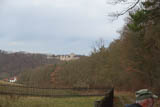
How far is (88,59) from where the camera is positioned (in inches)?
1778

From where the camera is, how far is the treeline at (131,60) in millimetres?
15498

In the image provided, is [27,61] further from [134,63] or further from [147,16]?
[147,16]

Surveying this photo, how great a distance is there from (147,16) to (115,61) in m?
20.1

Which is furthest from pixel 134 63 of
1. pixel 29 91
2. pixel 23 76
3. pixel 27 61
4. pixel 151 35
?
pixel 27 61

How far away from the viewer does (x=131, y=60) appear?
1063 inches

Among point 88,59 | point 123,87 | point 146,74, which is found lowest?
point 123,87

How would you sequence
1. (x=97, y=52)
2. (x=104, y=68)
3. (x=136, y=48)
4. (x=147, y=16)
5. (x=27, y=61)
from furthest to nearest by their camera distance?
(x=27, y=61) < (x=97, y=52) < (x=104, y=68) < (x=136, y=48) < (x=147, y=16)

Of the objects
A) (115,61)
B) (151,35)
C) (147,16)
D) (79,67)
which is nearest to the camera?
(147,16)

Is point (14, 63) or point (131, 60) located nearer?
point (131, 60)

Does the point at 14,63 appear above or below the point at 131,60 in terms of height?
above

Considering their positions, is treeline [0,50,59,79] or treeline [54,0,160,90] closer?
treeline [54,0,160,90]

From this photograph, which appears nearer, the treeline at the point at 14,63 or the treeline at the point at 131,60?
the treeline at the point at 131,60

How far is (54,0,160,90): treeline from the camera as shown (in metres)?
15.5

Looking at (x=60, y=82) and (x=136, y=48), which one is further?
(x=60, y=82)
